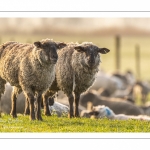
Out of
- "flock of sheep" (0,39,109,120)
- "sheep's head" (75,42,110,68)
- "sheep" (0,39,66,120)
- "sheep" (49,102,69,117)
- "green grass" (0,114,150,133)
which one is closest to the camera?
"green grass" (0,114,150,133)

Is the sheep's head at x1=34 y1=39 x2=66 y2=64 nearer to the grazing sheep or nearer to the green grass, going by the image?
the grazing sheep

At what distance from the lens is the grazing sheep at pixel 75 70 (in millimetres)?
15547

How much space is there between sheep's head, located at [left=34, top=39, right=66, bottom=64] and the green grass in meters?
1.64

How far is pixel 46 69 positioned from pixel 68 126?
5.43ft

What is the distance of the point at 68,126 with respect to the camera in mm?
14438

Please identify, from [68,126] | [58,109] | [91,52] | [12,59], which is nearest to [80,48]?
[91,52]

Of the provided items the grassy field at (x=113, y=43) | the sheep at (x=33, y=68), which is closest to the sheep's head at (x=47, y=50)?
the sheep at (x=33, y=68)

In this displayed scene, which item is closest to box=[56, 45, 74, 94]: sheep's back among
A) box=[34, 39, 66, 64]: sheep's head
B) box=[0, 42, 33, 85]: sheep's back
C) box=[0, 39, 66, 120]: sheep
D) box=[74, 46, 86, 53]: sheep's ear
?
box=[74, 46, 86, 53]: sheep's ear

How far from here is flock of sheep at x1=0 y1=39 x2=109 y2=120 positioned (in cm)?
1487

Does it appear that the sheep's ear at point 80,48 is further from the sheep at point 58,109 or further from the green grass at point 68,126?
the sheep at point 58,109

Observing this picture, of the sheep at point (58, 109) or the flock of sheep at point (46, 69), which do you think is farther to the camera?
the sheep at point (58, 109)

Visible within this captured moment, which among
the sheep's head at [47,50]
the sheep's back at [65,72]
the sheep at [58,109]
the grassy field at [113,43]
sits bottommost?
the sheep at [58,109]

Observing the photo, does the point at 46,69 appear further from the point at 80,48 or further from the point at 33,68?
the point at 80,48
